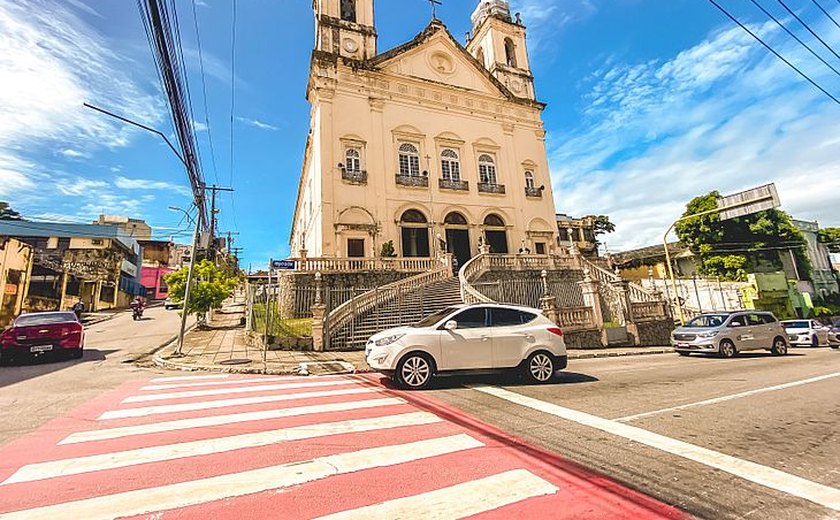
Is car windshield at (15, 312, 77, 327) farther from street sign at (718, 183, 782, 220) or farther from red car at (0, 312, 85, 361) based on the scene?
street sign at (718, 183, 782, 220)

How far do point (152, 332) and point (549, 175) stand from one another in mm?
28153

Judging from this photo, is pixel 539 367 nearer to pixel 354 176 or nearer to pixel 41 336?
pixel 41 336

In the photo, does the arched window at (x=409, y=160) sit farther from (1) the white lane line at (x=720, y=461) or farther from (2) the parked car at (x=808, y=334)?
(1) the white lane line at (x=720, y=461)

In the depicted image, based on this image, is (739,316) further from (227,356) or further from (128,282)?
(128,282)

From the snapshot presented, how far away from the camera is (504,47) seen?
105 feet

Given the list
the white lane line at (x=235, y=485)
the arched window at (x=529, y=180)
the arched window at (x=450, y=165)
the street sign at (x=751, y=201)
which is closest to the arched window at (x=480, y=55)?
the arched window at (x=529, y=180)

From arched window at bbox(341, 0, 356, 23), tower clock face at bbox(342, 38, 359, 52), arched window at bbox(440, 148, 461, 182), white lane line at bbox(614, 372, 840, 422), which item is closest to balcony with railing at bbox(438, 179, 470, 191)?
arched window at bbox(440, 148, 461, 182)

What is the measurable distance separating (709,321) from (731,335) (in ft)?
2.54

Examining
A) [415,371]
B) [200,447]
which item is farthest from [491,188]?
[200,447]

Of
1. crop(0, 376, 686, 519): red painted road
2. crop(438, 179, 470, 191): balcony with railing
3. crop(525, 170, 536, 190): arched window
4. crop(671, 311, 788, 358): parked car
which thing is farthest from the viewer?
crop(525, 170, 536, 190): arched window

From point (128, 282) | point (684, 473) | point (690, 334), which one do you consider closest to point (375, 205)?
point (690, 334)

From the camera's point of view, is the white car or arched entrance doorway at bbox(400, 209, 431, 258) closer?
the white car

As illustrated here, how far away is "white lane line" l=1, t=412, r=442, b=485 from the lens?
3.33m

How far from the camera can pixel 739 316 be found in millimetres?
12234
